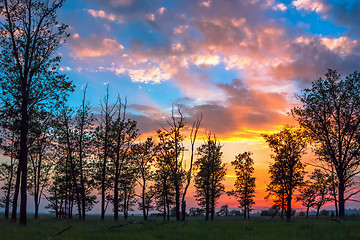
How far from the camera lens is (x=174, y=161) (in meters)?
42.2

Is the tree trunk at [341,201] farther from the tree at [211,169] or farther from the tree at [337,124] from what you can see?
the tree at [211,169]

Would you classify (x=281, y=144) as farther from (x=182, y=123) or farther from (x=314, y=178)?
(x=182, y=123)

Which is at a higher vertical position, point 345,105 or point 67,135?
point 345,105

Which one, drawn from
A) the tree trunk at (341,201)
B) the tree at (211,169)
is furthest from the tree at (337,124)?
the tree at (211,169)

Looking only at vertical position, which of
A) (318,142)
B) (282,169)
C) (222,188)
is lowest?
(222,188)

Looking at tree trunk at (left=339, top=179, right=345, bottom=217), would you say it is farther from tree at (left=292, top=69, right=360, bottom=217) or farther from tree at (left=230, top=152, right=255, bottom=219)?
tree at (left=230, top=152, right=255, bottom=219)

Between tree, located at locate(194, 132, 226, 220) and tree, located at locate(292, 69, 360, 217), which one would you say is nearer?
tree, located at locate(292, 69, 360, 217)

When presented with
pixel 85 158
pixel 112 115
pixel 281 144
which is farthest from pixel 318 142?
pixel 85 158

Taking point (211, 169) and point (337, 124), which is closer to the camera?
point (337, 124)

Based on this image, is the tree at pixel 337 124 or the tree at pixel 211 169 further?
the tree at pixel 211 169

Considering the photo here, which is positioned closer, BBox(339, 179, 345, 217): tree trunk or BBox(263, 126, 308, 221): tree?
BBox(339, 179, 345, 217): tree trunk

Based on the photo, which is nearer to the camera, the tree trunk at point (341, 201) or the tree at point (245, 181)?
the tree trunk at point (341, 201)

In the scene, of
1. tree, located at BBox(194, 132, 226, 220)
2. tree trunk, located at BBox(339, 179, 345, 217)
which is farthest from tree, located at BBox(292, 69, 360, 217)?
tree, located at BBox(194, 132, 226, 220)

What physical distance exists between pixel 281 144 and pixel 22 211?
135 feet
